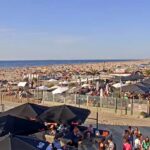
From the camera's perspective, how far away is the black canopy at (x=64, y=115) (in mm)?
17766

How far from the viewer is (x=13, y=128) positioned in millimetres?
15547

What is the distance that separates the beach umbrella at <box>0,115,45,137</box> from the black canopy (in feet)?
5.79

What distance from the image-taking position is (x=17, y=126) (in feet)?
51.4

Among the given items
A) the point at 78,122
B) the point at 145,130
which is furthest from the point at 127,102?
the point at 78,122

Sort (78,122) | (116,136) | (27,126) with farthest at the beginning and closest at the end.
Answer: (116,136) < (78,122) < (27,126)

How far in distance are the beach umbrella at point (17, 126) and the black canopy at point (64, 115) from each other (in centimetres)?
176

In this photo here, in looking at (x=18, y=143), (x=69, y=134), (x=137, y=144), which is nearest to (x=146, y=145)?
(x=137, y=144)

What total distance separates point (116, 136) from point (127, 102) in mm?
5960

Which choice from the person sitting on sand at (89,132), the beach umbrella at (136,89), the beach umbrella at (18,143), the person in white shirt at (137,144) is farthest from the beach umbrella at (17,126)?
the beach umbrella at (136,89)

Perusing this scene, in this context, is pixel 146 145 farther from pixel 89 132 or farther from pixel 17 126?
pixel 17 126

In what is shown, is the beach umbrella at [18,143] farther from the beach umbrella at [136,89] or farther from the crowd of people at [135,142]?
the beach umbrella at [136,89]

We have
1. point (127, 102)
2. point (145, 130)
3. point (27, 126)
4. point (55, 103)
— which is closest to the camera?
point (27, 126)

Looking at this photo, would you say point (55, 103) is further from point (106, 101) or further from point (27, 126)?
point (27, 126)

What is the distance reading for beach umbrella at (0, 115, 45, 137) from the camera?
15477 mm
